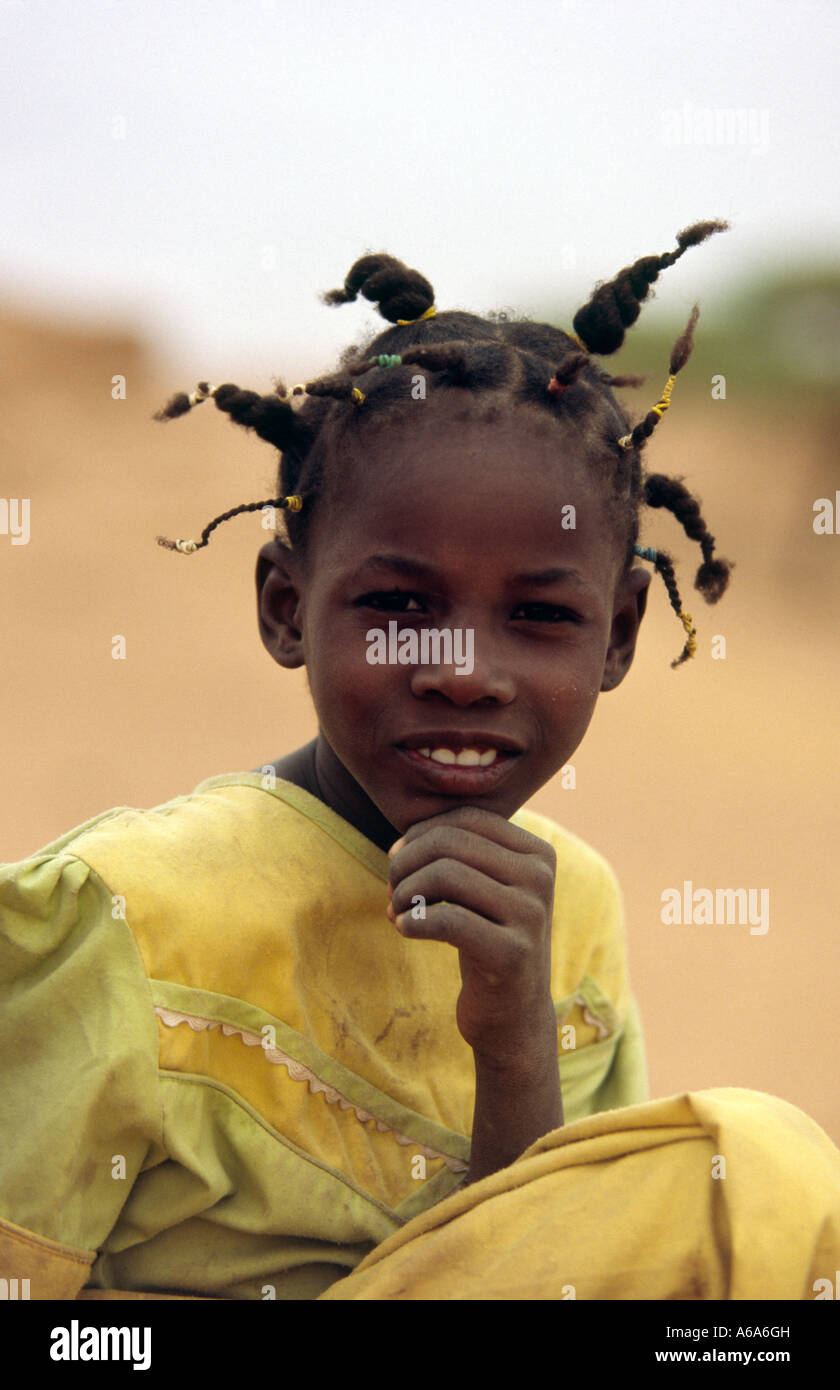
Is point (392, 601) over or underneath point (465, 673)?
over

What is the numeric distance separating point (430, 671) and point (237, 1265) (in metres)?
0.81

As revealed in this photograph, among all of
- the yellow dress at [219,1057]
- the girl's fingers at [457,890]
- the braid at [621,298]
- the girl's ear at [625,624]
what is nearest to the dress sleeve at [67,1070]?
the yellow dress at [219,1057]

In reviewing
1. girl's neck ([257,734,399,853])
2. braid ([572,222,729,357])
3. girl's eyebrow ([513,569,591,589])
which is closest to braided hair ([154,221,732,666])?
braid ([572,222,729,357])

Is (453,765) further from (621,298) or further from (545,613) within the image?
(621,298)

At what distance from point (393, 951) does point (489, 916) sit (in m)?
0.39

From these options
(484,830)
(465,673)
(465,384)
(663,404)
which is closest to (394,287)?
(465,384)

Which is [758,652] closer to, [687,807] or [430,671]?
[687,807]

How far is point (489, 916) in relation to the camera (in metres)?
1.68

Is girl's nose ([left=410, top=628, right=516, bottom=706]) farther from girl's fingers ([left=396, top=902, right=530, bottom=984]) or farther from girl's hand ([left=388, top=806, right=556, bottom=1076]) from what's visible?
girl's fingers ([left=396, top=902, right=530, bottom=984])

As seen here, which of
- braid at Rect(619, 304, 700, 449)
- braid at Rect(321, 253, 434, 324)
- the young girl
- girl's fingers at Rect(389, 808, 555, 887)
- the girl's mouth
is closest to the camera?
the young girl

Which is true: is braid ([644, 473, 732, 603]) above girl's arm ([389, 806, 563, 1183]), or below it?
above

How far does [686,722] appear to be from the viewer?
9508 mm

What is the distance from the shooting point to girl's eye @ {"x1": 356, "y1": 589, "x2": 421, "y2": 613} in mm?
1813

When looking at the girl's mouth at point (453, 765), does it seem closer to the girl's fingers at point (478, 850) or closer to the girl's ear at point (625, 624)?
the girl's fingers at point (478, 850)
